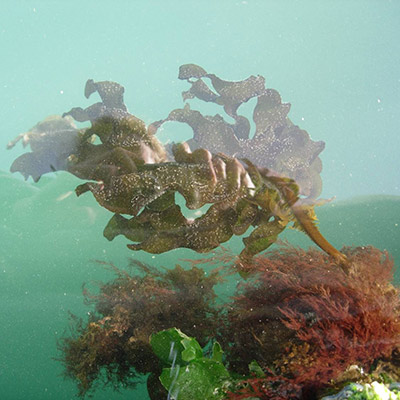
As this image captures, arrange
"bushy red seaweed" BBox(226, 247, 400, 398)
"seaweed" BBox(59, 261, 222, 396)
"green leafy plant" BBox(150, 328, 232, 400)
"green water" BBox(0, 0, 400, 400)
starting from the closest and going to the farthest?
"bushy red seaweed" BBox(226, 247, 400, 398)
"green leafy plant" BBox(150, 328, 232, 400)
"seaweed" BBox(59, 261, 222, 396)
"green water" BBox(0, 0, 400, 400)

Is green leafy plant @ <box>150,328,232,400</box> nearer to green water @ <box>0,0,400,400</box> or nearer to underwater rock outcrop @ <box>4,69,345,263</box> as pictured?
underwater rock outcrop @ <box>4,69,345,263</box>

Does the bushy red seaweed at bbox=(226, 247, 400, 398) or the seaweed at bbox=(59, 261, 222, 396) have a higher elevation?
the bushy red seaweed at bbox=(226, 247, 400, 398)

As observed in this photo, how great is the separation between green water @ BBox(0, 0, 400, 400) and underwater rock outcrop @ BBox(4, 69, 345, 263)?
1.39 feet

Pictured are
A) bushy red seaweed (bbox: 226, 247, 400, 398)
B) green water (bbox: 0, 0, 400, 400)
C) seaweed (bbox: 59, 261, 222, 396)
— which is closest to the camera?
bushy red seaweed (bbox: 226, 247, 400, 398)

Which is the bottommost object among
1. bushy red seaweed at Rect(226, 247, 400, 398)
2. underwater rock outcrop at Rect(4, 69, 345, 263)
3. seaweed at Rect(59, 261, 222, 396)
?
seaweed at Rect(59, 261, 222, 396)

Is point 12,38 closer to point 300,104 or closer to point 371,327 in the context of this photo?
point 300,104

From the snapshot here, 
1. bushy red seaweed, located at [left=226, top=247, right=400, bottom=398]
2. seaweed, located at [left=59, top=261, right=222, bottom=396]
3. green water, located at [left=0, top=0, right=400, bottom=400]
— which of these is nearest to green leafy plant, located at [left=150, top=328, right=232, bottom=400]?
bushy red seaweed, located at [left=226, top=247, right=400, bottom=398]

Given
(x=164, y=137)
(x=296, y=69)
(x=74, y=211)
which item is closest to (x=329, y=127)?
(x=296, y=69)

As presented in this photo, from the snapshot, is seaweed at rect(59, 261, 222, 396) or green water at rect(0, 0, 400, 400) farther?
green water at rect(0, 0, 400, 400)

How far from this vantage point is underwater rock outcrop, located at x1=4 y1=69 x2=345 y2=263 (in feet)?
3.95

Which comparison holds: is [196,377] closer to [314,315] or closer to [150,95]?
[314,315]

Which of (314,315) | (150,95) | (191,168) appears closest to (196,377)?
(314,315)

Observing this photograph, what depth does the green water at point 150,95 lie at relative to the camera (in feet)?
6.73

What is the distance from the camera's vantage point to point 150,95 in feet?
6.51
